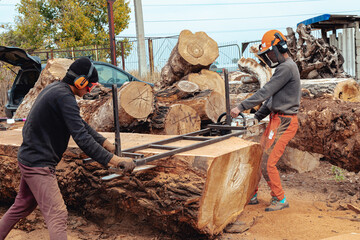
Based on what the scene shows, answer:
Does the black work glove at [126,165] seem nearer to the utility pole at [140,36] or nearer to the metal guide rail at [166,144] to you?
the metal guide rail at [166,144]

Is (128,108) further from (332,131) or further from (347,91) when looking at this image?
(347,91)

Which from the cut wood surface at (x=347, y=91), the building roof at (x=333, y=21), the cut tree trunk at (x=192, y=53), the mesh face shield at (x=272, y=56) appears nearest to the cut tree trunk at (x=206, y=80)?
the cut tree trunk at (x=192, y=53)

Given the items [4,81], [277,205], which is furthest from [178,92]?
[4,81]

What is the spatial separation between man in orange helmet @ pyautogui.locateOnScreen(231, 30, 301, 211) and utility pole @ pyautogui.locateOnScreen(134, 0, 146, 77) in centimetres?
1034

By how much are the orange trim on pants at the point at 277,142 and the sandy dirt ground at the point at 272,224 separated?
0.32 m

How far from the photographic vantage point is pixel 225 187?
11.7 ft

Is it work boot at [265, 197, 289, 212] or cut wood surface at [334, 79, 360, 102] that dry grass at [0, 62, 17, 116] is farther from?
work boot at [265, 197, 289, 212]

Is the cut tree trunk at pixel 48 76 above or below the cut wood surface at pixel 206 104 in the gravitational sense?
above

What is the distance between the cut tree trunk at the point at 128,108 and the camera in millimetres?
5422

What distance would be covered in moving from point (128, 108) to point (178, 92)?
1.32 meters

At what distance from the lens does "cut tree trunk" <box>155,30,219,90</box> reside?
282 inches

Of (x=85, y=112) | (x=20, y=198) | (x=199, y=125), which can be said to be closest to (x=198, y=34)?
(x=199, y=125)

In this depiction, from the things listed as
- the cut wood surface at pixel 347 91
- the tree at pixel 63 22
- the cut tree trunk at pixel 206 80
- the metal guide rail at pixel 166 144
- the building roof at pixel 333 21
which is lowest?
the metal guide rail at pixel 166 144

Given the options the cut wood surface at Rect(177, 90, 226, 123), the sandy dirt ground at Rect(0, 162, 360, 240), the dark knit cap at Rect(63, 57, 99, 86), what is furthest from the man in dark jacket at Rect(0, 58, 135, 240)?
the cut wood surface at Rect(177, 90, 226, 123)
